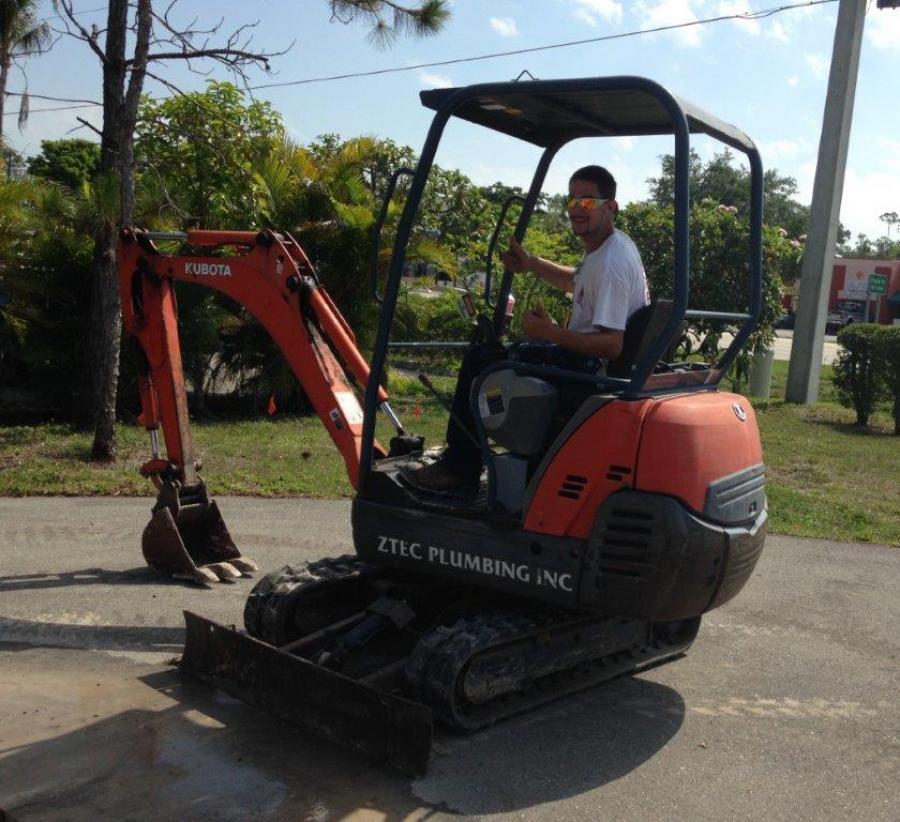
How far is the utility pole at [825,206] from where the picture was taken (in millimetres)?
17547

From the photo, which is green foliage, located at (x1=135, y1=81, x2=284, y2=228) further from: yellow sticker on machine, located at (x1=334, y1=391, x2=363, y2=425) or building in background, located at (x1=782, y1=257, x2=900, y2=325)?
building in background, located at (x1=782, y1=257, x2=900, y2=325)

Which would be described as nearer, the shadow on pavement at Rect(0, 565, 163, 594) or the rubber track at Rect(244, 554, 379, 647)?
the rubber track at Rect(244, 554, 379, 647)

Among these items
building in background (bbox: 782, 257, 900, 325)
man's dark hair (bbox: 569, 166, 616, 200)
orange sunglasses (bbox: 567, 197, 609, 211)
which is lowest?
orange sunglasses (bbox: 567, 197, 609, 211)

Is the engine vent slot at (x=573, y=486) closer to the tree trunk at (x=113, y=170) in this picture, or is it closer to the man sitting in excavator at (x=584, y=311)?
the man sitting in excavator at (x=584, y=311)

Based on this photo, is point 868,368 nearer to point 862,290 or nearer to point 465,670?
point 465,670

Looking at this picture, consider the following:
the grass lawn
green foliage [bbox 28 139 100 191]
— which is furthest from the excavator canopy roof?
green foliage [bbox 28 139 100 191]

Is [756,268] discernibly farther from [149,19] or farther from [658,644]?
[149,19]

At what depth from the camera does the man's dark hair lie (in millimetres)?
5262

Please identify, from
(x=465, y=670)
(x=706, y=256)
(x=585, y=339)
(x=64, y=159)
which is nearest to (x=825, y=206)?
(x=706, y=256)

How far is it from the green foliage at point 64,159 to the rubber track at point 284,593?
94.8ft

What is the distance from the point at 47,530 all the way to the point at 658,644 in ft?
15.7

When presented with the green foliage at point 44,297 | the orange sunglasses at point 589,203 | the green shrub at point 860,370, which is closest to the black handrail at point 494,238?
the orange sunglasses at point 589,203

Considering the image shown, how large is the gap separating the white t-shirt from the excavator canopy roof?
2.04ft

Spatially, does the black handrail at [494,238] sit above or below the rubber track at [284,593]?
above
